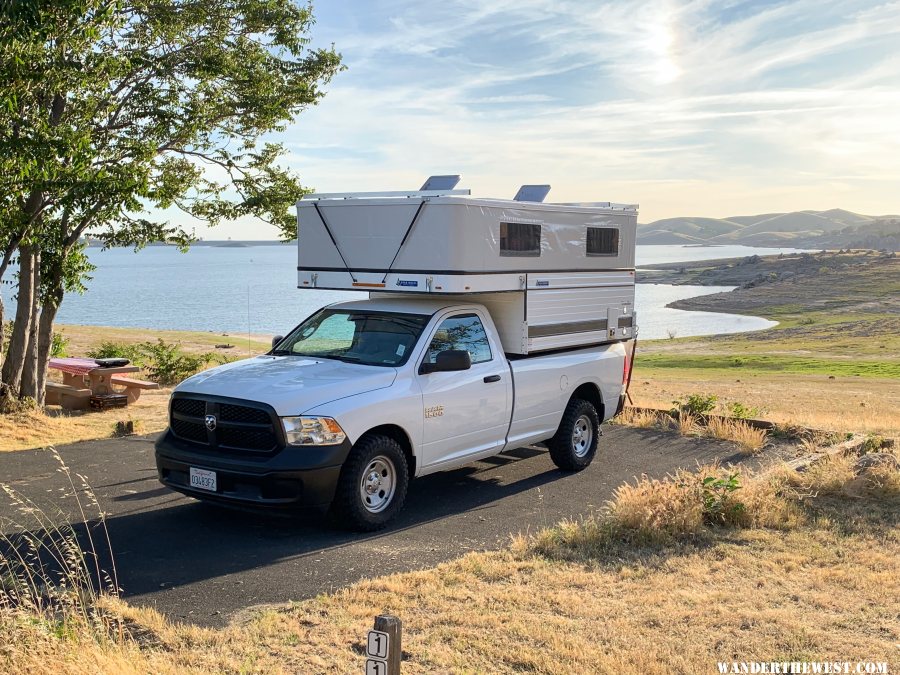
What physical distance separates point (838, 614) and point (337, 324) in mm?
5126

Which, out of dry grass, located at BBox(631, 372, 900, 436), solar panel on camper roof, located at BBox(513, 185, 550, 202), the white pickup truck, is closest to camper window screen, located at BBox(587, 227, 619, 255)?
solar panel on camper roof, located at BBox(513, 185, 550, 202)

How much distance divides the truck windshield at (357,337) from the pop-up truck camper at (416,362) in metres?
0.02

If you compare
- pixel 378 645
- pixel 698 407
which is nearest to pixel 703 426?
pixel 698 407

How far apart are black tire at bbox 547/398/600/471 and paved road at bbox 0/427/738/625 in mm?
173

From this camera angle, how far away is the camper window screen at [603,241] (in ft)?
33.9

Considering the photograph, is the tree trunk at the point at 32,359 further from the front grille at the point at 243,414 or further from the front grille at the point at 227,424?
the front grille at the point at 243,414

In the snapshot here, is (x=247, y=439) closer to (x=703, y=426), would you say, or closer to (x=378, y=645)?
(x=378, y=645)

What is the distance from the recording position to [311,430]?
23.3 ft

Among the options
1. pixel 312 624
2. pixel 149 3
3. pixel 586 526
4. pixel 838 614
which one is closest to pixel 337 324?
pixel 586 526

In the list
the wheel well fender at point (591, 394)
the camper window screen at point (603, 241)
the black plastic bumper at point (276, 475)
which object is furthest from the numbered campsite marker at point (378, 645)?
the camper window screen at point (603, 241)

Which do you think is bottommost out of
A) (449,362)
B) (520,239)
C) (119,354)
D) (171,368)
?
(171,368)

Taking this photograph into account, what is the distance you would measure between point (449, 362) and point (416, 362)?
309 millimetres

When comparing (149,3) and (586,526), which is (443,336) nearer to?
(586,526)

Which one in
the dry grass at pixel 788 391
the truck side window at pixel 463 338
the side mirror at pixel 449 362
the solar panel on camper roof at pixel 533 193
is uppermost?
the solar panel on camper roof at pixel 533 193
